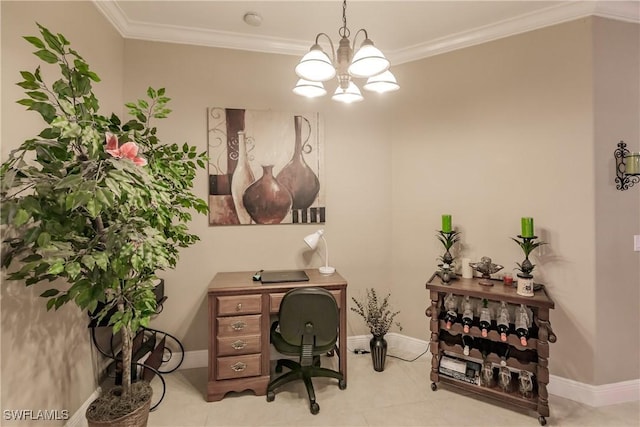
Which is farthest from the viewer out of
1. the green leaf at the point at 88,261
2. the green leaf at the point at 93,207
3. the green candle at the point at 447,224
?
the green candle at the point at 447,224

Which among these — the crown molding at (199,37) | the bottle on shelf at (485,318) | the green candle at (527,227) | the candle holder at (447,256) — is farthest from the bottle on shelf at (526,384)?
the crown molding at (199,37)

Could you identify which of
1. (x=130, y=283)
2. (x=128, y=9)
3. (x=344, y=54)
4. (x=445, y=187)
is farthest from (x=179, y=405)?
(x=128, y=9)

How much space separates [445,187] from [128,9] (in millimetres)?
2928

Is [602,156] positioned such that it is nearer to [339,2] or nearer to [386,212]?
[386,212]

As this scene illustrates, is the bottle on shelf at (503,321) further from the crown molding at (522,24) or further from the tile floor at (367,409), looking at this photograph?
the crown molding at (522,24)

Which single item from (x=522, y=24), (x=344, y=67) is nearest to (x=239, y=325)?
(x=344, y=67)

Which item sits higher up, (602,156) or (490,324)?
(602,156)

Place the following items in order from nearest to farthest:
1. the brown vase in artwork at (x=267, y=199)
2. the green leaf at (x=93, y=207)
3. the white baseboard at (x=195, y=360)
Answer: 1. the green leaf at (x=93, y=207)
2. the white baseboard at (x=195, y=360)
3. the brown vase in artwork at (x=267, y=199)

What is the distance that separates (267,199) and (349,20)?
1622 millimetres

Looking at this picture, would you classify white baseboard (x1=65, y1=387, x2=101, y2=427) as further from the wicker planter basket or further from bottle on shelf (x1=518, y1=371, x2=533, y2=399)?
bottle on shelf (x1=518, y1=371, x2=533, y2=399)

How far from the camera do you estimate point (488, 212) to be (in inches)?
99.1

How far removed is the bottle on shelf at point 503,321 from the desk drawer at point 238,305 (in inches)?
67.4

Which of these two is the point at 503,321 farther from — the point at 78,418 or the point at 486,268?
the point at 78,418

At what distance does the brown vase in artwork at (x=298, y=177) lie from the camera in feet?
9.14
